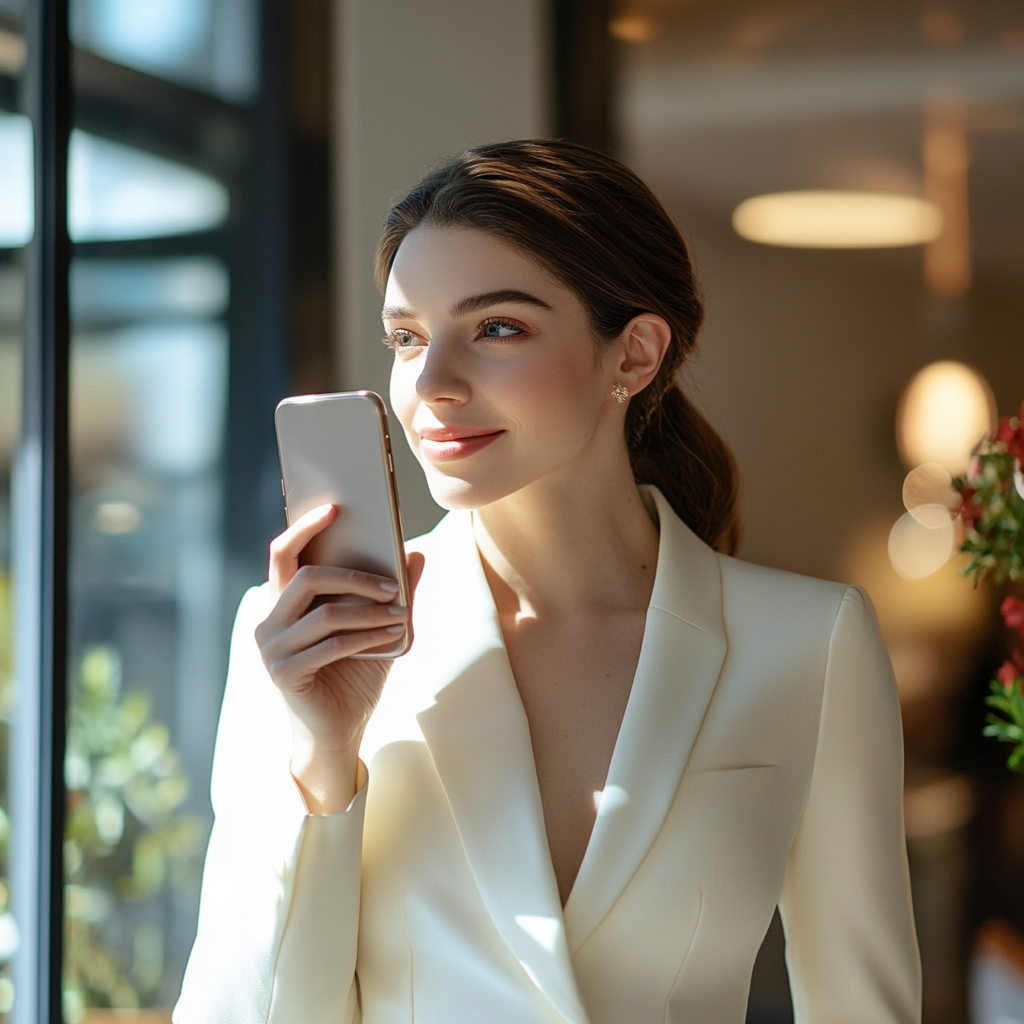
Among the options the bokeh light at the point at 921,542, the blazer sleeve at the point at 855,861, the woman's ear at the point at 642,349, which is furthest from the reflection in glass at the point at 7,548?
the bokeh light at the point at 921,542

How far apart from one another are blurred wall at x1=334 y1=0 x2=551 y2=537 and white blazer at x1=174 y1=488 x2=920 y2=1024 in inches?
55.2

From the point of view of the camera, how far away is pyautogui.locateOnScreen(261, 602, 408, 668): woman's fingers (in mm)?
1203

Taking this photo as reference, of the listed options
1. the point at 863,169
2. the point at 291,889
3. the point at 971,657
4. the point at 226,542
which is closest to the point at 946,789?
the point at 971,657

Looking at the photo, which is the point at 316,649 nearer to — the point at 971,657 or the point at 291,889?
the point at 291,889

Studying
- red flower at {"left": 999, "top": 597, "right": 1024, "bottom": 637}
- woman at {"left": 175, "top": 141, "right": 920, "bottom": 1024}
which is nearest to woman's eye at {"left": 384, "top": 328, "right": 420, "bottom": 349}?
woman at {"left": 175, "top": 141, "right": 920, "bottom": 1024}

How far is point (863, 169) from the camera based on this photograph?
2.88m

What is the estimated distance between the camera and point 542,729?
4.80ft

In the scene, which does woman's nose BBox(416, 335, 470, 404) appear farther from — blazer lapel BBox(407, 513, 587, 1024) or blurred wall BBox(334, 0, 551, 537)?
blurred wall BBox(334, 0, 551, 537)

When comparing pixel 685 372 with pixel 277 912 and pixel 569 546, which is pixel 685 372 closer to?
pixel 569 546

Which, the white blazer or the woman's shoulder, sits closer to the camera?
the white blazer

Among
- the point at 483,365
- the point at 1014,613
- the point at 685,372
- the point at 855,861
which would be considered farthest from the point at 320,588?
the point at 685,372

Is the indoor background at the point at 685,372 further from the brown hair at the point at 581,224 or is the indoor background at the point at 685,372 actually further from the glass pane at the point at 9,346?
the brown hair at the point at 581,224

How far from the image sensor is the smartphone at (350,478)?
4.07 feet

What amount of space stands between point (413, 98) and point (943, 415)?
1.44 metres
